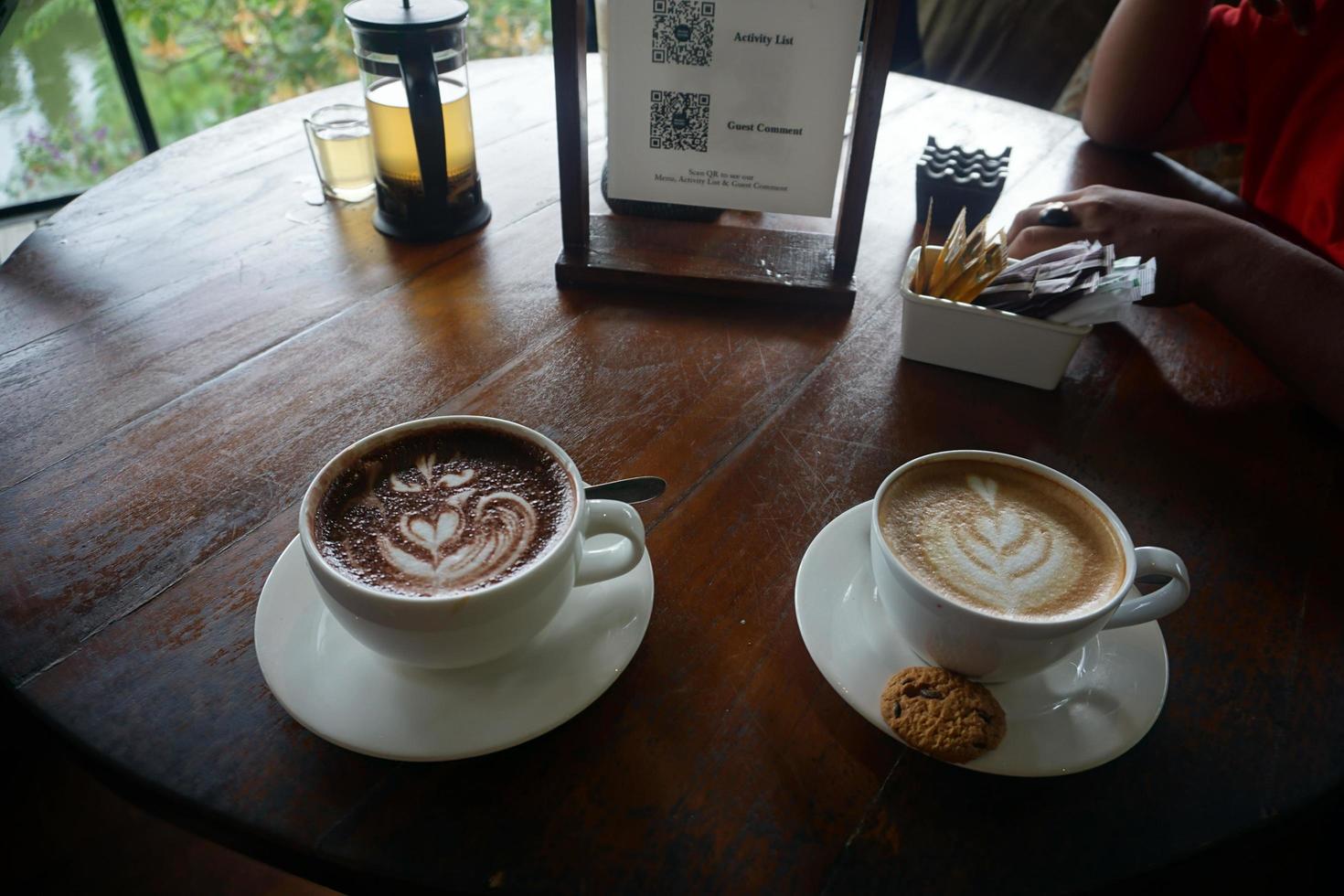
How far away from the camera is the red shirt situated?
51.0 inches

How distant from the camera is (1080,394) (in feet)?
3.09

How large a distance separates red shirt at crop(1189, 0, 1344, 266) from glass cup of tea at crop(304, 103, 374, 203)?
135 cm

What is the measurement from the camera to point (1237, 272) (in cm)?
101

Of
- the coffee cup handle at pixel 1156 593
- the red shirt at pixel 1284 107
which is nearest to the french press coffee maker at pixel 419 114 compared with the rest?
the coffee cup handle at pixel 1156 593

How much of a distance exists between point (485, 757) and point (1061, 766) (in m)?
0.36

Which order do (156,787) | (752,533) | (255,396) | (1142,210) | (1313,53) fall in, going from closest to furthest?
(156,787)
(752,533)
(255,396)
(1142,210)
(1313,53)

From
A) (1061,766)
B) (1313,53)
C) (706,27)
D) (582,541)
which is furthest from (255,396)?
(1313,53)

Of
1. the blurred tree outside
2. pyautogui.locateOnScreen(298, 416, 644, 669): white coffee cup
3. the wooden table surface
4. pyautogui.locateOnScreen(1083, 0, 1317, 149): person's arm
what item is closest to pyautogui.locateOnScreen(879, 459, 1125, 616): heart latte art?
the wooden table surface

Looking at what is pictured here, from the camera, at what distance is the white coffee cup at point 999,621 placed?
56 cm

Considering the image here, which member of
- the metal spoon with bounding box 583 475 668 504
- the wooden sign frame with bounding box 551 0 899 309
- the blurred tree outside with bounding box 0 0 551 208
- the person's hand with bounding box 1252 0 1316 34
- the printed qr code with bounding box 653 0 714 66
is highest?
the printed qr code with bounding box 653 0 714 66

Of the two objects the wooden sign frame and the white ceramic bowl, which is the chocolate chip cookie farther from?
the wooden sign frame

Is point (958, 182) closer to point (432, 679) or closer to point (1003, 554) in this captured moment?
point (1003, 554)

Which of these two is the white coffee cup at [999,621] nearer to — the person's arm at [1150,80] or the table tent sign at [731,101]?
the table tent sign at [731,101]

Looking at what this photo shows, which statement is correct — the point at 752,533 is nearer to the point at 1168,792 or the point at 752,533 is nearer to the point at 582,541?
the point at 582,541
